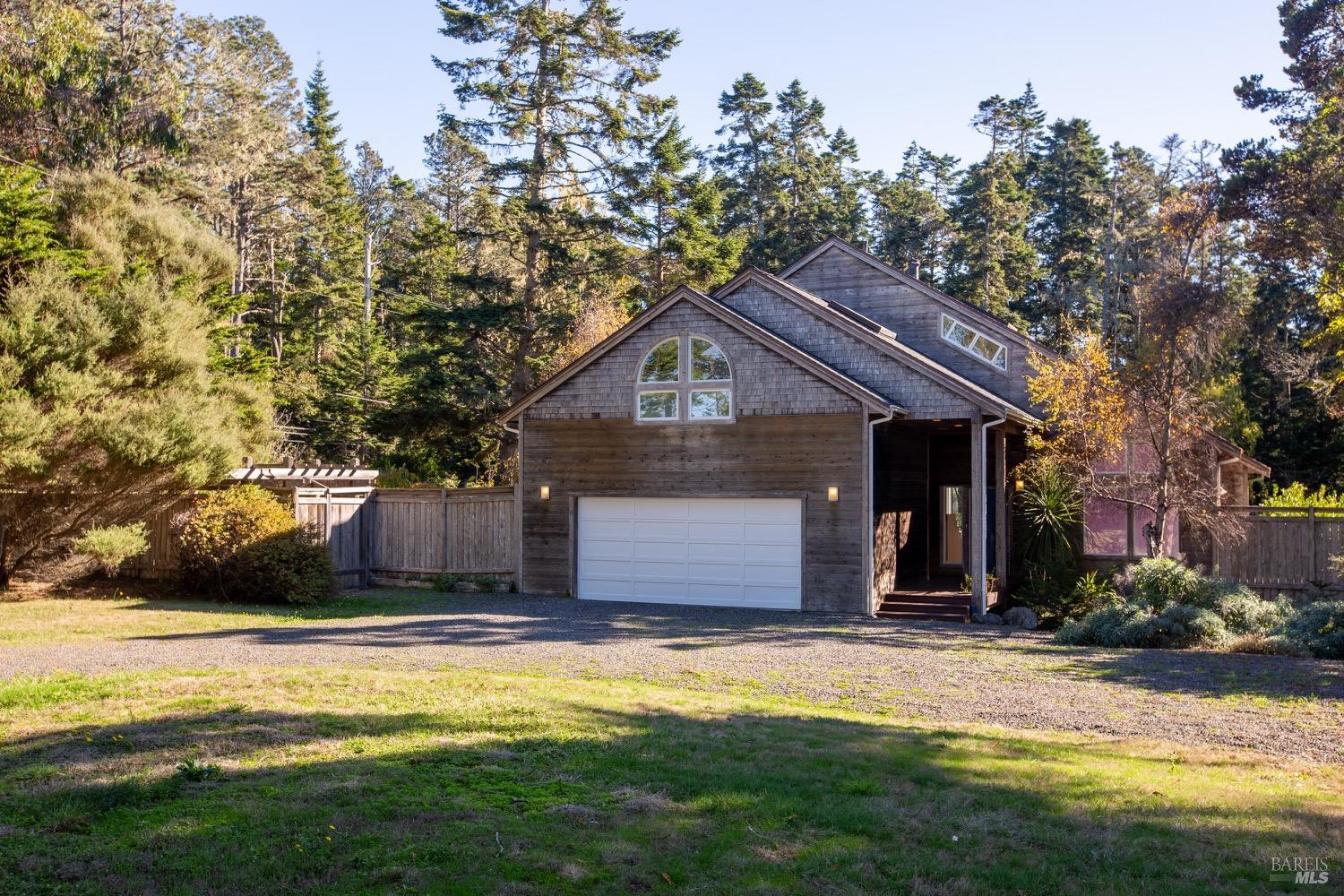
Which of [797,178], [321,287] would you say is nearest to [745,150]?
[797,178]

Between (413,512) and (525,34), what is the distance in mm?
16914

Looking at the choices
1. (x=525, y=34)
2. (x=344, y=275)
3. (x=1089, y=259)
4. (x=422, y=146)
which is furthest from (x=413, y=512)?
(x=422, y=146)

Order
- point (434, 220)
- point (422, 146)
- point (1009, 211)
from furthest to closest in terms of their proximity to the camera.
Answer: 1. point (422, 146)
2. point (1009, 211)
3. point (434, 220)

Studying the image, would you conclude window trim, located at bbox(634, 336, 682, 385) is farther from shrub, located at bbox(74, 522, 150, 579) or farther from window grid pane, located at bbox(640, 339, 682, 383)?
shrub, located at bbox(74, 522, 150, 579)

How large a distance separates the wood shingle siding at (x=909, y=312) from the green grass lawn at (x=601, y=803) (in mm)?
14536

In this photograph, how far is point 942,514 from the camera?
23.1m

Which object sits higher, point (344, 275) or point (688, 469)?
point (344, 275)

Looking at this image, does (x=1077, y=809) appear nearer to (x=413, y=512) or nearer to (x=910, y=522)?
(x=910, y=522)

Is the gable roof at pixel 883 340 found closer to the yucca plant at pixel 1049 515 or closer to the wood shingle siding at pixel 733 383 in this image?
the yucca plant at pixel 1049 515

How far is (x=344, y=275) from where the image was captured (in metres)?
43.2

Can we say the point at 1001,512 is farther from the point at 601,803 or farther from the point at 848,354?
the point at 601,803

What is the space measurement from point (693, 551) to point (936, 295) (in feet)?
27.5

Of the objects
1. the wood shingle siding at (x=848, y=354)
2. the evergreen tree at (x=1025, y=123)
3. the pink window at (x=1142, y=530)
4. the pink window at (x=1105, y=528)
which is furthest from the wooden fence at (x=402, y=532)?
the evergreen tree at (x=1025, y=123)

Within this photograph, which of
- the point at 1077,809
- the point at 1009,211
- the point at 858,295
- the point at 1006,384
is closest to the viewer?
the point at 1077,809
